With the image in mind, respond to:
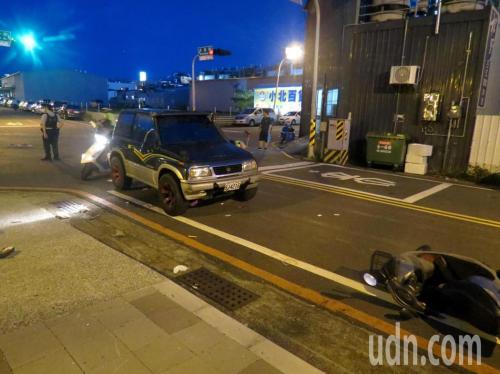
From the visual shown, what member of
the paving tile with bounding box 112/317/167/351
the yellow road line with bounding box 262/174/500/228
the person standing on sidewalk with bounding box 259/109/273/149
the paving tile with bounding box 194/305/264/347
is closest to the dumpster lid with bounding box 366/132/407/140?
the yellow road line with bounding box 262/174/500/228

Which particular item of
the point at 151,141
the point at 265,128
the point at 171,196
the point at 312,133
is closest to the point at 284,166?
the point at 312,133

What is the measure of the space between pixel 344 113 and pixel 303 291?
36.8 feet

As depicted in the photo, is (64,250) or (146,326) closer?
(146,326)

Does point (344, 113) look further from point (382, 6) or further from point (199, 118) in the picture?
point (199, 118)

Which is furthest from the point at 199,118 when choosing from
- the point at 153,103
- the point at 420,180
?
the point at 153,103

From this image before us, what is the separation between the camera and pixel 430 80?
11930 millimetres

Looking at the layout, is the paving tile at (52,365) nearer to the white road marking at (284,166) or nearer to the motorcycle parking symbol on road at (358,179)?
the motorcycle parking symbol on road at (358,179)

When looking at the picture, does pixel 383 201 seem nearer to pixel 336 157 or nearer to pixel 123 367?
pixel 336 157

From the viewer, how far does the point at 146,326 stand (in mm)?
3186

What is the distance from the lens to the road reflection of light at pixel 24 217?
18.8 feet

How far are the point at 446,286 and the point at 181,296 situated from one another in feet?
8.32

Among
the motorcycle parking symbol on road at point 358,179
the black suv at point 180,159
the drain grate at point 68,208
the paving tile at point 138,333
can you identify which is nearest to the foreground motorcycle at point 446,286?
the paving tile at point 138,333

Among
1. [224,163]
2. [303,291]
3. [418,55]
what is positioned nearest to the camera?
[303,291]

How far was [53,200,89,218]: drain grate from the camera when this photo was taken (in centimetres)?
633
